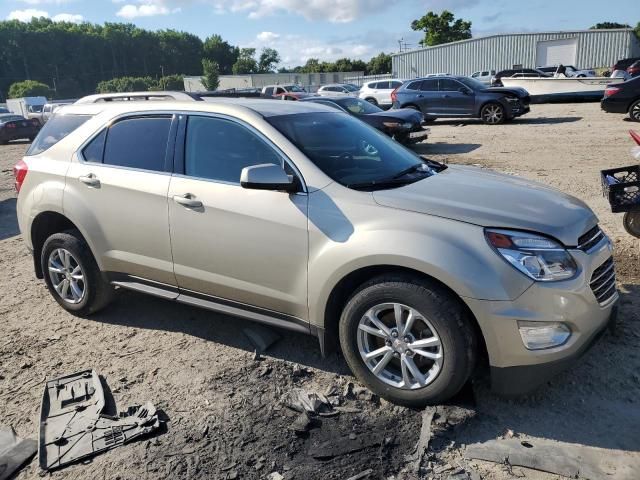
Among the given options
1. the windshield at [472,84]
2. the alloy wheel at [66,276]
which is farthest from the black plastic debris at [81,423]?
the windshield at [472,84]

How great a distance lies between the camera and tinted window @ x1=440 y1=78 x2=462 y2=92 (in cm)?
1867

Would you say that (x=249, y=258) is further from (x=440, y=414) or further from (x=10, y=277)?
(x=10, y=277)

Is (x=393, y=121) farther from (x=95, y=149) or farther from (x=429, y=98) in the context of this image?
(x=95, y=149)

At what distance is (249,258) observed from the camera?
A: 11.6ft

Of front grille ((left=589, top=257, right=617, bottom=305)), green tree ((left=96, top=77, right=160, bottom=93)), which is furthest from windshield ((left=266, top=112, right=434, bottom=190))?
Answer: green tree ((left=96, top=77, right=160, bottom=93))

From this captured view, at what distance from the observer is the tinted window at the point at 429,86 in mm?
19078

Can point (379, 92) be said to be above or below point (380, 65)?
below

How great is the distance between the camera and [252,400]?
341cm

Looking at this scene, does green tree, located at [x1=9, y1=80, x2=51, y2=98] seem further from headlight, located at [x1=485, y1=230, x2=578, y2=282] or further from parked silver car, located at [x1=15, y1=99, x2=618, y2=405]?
headlight, located at [x1=485, y1=230, x2=578, y2=282]

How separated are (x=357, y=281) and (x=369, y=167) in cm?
92

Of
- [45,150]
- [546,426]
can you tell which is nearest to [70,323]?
[45,150]

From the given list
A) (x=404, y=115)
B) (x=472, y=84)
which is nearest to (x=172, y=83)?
(x=472, y=84)

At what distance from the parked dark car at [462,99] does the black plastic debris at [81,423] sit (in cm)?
1706

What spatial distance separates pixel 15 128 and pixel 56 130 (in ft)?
71.0
